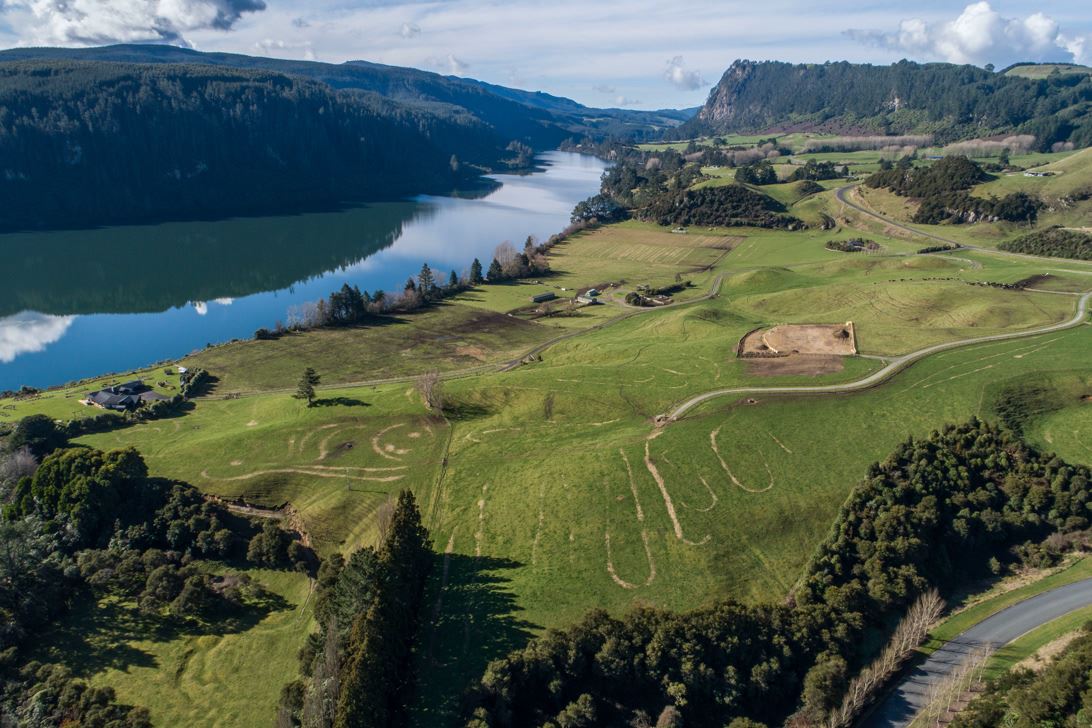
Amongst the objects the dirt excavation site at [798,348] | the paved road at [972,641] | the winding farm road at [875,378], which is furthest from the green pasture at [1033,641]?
the dirt excavation site at [798,348]

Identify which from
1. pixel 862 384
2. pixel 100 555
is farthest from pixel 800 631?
pixel 100 555

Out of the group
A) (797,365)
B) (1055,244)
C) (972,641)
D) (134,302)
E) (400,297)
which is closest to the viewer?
(972,641)

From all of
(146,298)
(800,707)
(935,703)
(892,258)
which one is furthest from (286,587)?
(892,258)

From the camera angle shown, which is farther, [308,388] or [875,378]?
[308,388]

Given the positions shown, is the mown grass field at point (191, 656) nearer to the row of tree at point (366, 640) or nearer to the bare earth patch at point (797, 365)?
Answer: the row of tree at point (366, 640)

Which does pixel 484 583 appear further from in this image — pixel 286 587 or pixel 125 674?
pixel 125 674

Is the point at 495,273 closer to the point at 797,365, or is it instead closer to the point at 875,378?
the point at 797,365
